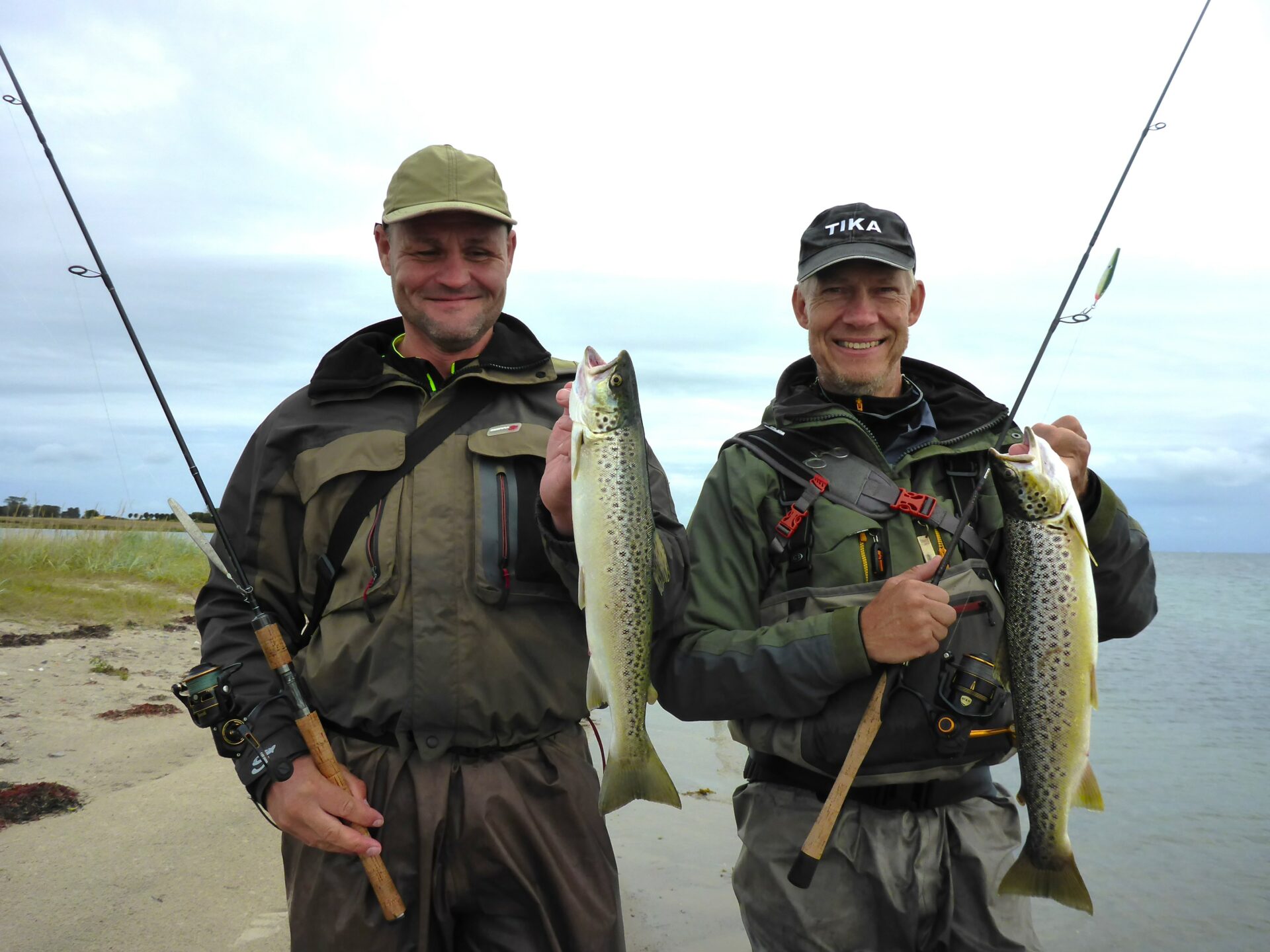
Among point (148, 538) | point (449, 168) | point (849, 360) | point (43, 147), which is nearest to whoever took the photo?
point (449, 168)

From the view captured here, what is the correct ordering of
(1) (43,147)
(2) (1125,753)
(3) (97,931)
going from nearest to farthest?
(1) (43,147)
(3) (97,931)
(2) (1125,753)

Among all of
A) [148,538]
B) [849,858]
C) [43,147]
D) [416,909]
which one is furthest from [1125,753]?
[148,538]

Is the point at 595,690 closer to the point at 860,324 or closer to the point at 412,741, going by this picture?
the point at 412,741

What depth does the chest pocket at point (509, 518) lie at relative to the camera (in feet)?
9.86

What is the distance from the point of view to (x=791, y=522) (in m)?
3.22

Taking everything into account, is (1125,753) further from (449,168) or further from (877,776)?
(449,168)

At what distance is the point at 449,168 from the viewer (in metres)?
3.21

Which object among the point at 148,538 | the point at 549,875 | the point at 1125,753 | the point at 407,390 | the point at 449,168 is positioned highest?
the point at 449,168

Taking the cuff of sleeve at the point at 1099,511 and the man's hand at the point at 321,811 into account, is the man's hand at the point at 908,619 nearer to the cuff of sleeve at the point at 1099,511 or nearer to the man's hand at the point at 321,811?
the cuff of sleeve at the point at 1099,511

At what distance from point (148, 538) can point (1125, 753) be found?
19.5 meters

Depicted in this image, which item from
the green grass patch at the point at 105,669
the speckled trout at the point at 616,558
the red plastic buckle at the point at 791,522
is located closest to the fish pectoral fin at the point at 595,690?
the speckled trout at the point at 616,558

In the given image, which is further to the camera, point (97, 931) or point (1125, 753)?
point (1125, 753)

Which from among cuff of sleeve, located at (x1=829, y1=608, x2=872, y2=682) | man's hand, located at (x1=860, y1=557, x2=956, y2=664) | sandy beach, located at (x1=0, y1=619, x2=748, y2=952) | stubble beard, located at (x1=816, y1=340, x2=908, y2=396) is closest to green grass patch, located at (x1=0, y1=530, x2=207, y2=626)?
sandy beach, located at (x1=0, y1=619, x2=748, y2=952)

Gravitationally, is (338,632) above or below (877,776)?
above
